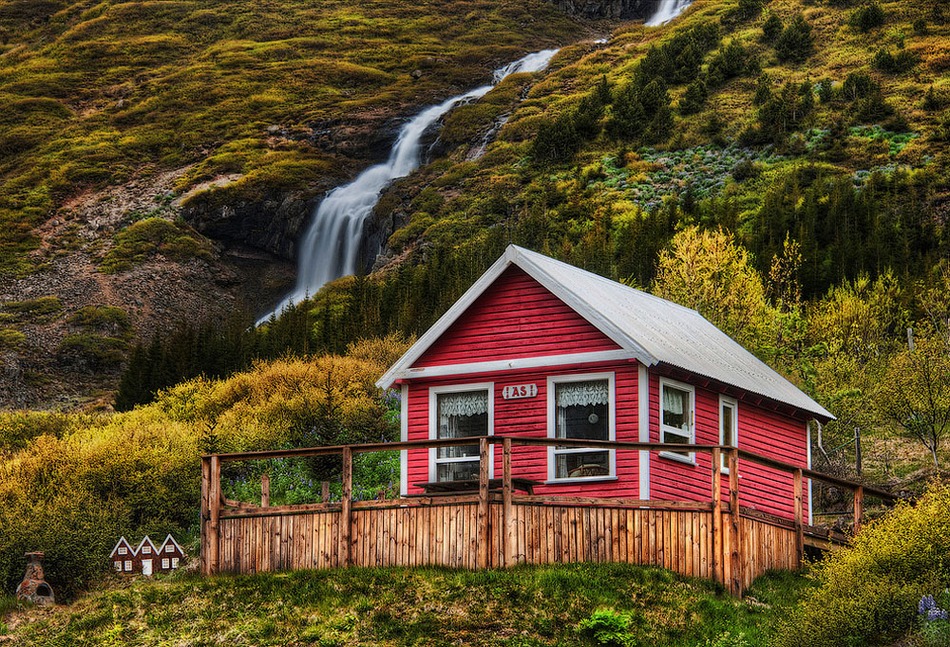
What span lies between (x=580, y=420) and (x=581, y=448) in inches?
45.7

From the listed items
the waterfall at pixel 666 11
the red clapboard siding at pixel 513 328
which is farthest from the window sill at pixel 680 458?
the waterfall at pixel 666 11

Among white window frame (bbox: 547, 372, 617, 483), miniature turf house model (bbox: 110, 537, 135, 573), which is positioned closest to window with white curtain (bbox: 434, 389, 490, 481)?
white window frame (bbox: 547, 372, 617, 483)

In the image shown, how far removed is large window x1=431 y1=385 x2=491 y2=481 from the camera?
27125 millimetres

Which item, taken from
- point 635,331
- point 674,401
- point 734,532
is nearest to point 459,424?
point 635,331

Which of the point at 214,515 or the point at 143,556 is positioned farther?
the point at 143,556

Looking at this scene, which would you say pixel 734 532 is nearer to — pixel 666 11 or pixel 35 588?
pixel 35 588

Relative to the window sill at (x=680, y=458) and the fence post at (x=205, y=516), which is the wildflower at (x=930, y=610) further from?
the fence post at (x=205, y=516)

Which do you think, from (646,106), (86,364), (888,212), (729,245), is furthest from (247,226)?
(729,245)

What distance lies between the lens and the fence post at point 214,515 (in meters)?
23.5

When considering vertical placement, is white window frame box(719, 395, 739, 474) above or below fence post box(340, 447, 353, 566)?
above

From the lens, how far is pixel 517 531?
21.8 m

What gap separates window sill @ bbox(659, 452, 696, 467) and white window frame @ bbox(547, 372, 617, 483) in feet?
3.26

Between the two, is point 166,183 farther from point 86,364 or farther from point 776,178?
point 776,178

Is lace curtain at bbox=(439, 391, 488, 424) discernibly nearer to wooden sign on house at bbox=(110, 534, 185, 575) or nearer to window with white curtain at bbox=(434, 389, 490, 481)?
window with white curtain at bbox=(434, 389, 490, 481)
